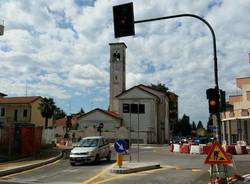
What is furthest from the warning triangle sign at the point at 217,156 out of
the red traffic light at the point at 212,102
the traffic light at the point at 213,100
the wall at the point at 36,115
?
the wall at the point at 36,115

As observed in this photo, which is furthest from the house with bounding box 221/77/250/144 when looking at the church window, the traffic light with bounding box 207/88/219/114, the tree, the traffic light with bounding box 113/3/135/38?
the tree

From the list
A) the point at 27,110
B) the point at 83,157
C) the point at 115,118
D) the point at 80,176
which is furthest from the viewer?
the point at 27,110

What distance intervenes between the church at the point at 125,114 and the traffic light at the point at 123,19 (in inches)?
2205

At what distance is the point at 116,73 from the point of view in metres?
91.6

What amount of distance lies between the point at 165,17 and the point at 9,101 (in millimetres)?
78213

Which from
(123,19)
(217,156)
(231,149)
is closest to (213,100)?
(217,156)

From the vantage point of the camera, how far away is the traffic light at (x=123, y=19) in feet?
48.4

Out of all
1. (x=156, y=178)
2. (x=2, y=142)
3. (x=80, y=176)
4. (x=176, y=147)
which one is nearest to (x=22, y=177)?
(x=80, y=176)

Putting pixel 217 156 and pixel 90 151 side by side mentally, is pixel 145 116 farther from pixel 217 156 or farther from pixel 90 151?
pixel 217 156

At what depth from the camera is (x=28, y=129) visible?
32.1 metres

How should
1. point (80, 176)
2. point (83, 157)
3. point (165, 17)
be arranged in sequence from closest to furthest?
point (165, 17) → point (80, 176) → point (83, 157)

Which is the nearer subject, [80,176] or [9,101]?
[80,176]

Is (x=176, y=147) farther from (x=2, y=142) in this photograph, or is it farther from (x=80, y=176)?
(x=80, y=176)

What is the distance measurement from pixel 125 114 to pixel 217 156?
224 ft
